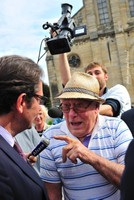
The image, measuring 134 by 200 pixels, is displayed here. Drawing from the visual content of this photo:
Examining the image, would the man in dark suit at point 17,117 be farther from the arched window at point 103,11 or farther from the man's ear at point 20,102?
the arched window at point 103,11

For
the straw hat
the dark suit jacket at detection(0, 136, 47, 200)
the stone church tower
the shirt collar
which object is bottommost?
the stone church tower

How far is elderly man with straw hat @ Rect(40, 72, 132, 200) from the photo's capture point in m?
2.39

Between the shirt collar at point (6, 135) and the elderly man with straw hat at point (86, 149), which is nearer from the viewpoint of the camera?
the shirt collar at point (6, 135)

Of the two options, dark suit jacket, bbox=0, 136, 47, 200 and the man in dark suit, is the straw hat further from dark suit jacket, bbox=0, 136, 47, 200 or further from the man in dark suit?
dark suit jacket, bbox=0, 136, 47, 200

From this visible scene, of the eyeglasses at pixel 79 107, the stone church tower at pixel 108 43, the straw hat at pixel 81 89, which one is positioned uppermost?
the straw hat at pixel 81 89

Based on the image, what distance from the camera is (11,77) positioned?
77.0 inches

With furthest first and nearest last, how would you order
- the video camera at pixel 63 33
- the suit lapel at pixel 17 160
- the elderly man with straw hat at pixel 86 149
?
1. the video camera at pixel 63 33
2. the elderly man with straw hat at pixel 86 149
3. the suit lapel at pixel 17 160

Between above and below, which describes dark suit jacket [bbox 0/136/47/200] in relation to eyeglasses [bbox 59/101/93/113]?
below

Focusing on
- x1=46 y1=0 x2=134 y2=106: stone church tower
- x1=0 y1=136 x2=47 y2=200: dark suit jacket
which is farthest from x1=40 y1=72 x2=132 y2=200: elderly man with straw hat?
x1=46 y1=0 x2=134 y2=106: stone church tower

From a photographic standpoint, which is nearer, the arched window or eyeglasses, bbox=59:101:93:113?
eyeglasses, bbox=59:101:93:113

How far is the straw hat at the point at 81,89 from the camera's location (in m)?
2.53

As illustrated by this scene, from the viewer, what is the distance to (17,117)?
202 cm

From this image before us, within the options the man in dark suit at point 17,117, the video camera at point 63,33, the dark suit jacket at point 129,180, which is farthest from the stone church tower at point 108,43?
the dark suit jacket at point 129,180

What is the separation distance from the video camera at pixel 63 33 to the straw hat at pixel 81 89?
100 centimetres
